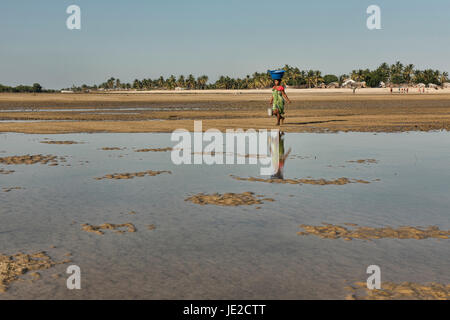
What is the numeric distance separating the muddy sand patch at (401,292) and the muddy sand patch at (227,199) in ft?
11.4

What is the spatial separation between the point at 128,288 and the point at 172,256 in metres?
0.94

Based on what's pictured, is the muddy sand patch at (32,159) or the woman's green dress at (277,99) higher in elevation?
the woman's green dress at (277,99)

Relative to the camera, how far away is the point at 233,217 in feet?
22.9

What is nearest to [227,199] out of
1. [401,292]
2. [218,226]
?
[218,226]

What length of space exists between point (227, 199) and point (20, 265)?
378 cm

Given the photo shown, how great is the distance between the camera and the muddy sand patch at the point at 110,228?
629cm

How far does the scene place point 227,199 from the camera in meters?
8.09

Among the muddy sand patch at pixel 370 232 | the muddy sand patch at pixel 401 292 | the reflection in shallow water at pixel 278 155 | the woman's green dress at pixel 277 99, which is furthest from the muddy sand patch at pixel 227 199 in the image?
the woman's green dress at pixel 277 99

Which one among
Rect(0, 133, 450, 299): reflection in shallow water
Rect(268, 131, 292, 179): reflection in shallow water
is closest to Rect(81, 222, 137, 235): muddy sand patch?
Rect(0, 133, 450, 299): reflection in shallow water

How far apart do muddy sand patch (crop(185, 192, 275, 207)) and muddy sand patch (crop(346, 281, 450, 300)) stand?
348 cm

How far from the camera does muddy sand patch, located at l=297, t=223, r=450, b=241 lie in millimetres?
5977

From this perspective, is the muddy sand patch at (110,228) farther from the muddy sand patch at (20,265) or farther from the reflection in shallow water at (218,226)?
the muddy sand patch at (20,265)

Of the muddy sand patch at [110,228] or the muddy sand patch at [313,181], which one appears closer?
Result: the muddy sand patch at [110,228]

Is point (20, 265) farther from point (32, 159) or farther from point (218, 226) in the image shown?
point (32, 159)
